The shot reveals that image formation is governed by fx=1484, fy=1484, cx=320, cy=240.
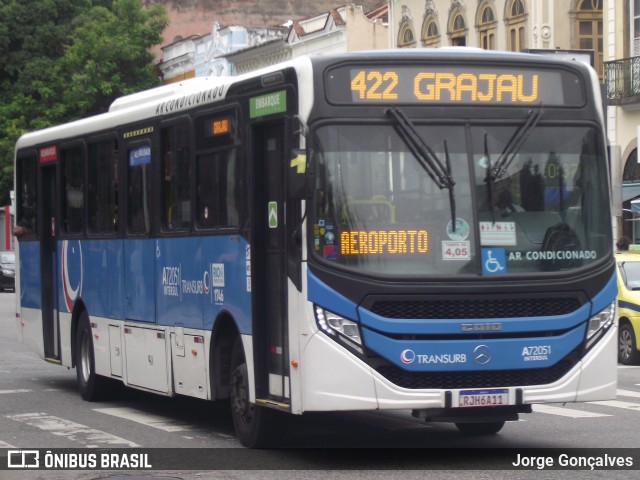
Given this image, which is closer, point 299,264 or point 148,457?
point 299,264

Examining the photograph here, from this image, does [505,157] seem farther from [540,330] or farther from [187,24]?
[187,24]

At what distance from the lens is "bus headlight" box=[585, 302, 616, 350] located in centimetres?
1091

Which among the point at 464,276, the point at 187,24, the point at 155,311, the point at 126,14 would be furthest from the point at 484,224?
the point at 187,24

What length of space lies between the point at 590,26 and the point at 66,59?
90.4ft

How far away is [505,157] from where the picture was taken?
1084 centimetres

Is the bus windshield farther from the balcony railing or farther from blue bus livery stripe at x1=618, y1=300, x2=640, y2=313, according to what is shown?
the balcony railing

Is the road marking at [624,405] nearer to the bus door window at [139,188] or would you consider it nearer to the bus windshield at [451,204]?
the bus windshield at [451,204]

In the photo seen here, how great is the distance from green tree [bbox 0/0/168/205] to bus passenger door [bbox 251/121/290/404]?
4935 cm

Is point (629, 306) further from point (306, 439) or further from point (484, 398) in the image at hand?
point (484, 398)

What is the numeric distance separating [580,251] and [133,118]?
5.54 meters

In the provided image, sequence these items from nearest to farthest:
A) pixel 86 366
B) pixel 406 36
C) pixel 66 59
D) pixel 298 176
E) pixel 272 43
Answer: pixel 298 176
pixel 86 366
pixel 406 36
pixel 272 43
pixel 66 59

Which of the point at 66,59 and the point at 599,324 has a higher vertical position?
the point at 66,59

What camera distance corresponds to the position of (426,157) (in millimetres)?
10641

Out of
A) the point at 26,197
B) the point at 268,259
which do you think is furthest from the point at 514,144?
the point at 26,197
